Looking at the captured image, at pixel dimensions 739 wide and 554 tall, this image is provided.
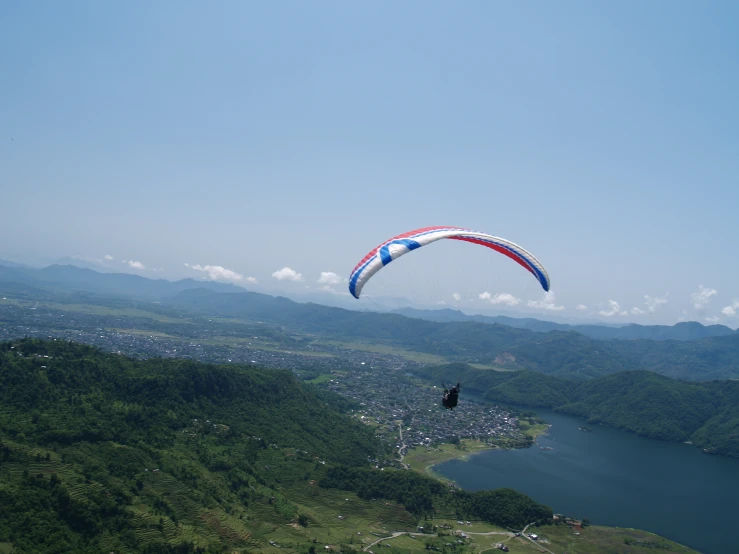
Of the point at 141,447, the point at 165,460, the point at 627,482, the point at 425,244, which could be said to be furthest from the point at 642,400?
the point at 425,244

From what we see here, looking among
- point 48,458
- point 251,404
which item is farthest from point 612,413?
point 48,458

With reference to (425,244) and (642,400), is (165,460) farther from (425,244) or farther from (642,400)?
(642,400)

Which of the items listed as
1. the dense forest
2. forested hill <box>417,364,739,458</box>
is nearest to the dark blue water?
forested hill <box>417,364,739,458</box>

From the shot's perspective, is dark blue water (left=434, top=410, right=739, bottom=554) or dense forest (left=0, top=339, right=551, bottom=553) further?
dark blue water (left=434, top=410, right=739, bottom=554)

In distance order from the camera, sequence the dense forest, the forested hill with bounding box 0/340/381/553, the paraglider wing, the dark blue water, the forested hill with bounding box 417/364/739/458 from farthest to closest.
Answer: the forested hill with bounding box 417/364/739/458
the dark blue water
the dense forest
the forested hill with bounding box 0/340/381/553
the paraglider wing

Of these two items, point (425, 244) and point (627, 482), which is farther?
point (627, 482)

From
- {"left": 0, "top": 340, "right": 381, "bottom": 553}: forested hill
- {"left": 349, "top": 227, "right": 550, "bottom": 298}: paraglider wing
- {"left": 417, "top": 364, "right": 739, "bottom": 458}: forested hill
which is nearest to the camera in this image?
{"left": 349, "top": 227, "right": 550, "bottom": 298}: paraglider wing

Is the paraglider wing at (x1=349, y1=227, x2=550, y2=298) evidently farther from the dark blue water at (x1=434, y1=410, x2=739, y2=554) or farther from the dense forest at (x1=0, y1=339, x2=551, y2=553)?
the dark blue water at (x1=434, y1=410, x2=739, y2=554)
